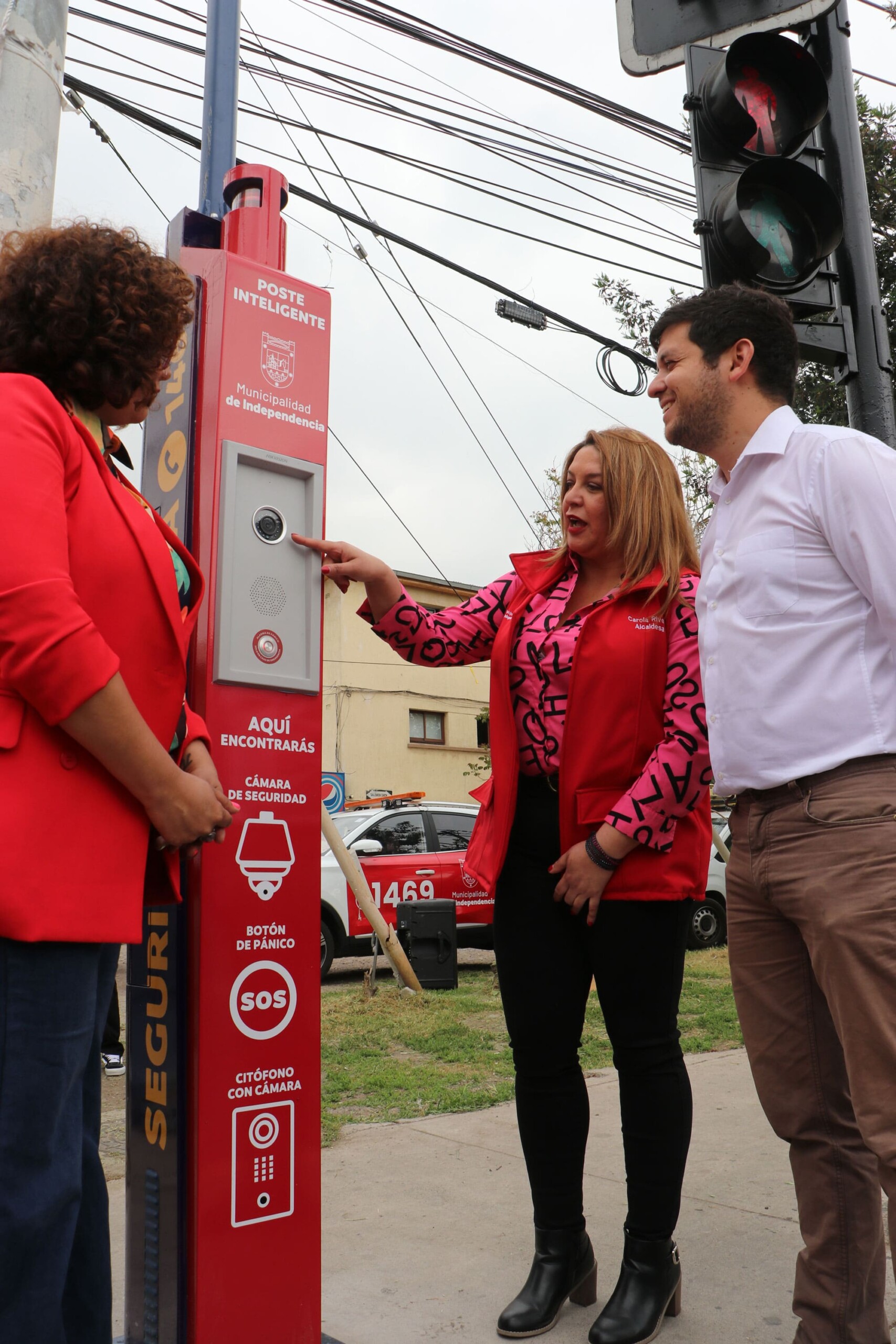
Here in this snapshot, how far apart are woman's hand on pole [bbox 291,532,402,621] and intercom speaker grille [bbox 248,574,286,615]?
0.37ft

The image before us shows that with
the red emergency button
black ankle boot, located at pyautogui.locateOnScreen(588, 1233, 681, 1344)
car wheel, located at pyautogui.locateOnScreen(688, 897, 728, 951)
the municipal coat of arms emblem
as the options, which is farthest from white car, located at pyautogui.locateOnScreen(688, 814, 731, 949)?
the municipal coat of arms emblem

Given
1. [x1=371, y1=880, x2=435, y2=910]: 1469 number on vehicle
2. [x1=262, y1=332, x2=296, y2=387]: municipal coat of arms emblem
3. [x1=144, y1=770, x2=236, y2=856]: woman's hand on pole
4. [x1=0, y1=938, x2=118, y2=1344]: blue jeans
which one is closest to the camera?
[x1=0, y1=938, x2=118, y2=1344]: blue jeans

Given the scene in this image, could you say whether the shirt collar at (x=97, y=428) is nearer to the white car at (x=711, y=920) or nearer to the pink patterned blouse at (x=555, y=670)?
the pink patterned blouse at (x=555, y=670)

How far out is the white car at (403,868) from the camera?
9.41 m

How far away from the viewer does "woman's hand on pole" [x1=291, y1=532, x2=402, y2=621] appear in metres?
2.31

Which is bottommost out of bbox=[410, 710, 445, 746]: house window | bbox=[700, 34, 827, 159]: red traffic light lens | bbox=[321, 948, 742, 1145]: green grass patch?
bbox=[321, 948, 742, 1145]: green grass patch

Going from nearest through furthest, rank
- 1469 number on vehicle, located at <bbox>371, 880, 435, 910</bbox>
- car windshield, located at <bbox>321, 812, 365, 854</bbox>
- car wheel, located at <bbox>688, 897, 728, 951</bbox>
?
1469 number on vehicle, located at <bbox>371, 880, 435, 910</bbox>, car windshield, located at <bbox>321, 812, 365, 854</bbox>, car wheel, located at <bbox>688, 897, 728, 951</bbox>

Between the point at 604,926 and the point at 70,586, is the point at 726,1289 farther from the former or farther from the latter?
the point at 70,586

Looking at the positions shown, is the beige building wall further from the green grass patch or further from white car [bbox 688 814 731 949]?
the green grass patch

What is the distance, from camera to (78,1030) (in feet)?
4.81

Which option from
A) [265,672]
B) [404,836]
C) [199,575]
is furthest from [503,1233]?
[404,836]

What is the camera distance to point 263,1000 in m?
2.13

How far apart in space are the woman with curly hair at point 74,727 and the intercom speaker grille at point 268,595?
42 centimetres

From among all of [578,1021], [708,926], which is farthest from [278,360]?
[708,926]
